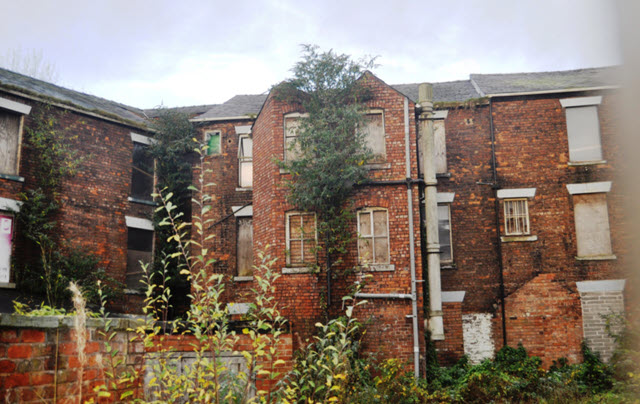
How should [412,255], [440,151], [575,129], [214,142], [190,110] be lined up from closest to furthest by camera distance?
[412,255]
[575,129]
[440,151]
[214,142]
[190,110]

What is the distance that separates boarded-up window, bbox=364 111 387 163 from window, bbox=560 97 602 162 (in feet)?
21.9

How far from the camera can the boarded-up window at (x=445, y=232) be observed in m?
18.7

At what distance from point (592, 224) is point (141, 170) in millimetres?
15315

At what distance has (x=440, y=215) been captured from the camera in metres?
18.9

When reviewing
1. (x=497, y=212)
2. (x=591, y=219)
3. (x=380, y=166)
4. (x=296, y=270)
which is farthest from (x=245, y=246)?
(x=591, y=219)

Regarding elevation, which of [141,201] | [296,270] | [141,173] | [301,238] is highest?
[141,173]

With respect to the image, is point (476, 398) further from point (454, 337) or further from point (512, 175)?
point (512, 175)

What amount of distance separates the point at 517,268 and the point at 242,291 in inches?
353

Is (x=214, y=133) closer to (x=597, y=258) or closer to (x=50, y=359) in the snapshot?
(x=597, y=258)

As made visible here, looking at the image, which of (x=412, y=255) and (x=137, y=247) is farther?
(x=137, y=247)

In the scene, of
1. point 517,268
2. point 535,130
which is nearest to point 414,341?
point 517,268

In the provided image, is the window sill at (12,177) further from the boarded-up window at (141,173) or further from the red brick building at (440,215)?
the boarded-up window at (141,173)

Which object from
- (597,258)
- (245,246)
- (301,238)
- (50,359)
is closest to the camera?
(50,359)

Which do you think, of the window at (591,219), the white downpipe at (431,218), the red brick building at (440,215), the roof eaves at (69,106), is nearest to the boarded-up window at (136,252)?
the red brick building at (440,215)
